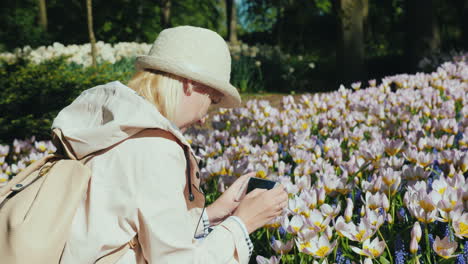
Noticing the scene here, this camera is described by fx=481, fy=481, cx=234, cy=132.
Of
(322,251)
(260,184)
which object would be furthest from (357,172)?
(322,251)

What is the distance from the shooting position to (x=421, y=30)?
916cm

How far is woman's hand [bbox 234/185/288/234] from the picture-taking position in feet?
5.86

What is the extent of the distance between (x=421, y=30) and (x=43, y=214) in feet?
29.7

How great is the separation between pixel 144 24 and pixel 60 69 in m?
→ 18.4

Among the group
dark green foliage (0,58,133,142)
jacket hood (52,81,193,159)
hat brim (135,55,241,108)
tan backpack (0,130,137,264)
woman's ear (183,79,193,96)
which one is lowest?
dark green foliage (0,58,133,142)

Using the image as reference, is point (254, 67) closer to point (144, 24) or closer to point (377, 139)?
point (377, 139)

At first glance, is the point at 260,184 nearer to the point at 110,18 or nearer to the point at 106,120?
the point at 106,120

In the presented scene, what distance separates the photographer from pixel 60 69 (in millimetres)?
5832

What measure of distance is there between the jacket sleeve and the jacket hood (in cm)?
6

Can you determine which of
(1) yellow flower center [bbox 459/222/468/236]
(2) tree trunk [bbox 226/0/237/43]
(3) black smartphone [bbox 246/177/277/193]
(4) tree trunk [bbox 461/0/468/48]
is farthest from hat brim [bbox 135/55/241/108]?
(2) tree trunk [bbox 226/0/237/43]

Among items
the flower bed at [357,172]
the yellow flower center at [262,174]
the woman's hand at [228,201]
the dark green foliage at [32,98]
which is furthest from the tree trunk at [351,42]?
the woman's hand at [228,201]

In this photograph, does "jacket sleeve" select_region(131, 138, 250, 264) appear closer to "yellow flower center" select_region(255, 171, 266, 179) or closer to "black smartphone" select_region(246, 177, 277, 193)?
"black smartphone" select_region(246, 177, 277, 193)

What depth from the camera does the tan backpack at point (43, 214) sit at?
4.54 ft

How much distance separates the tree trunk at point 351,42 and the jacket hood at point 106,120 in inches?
277
